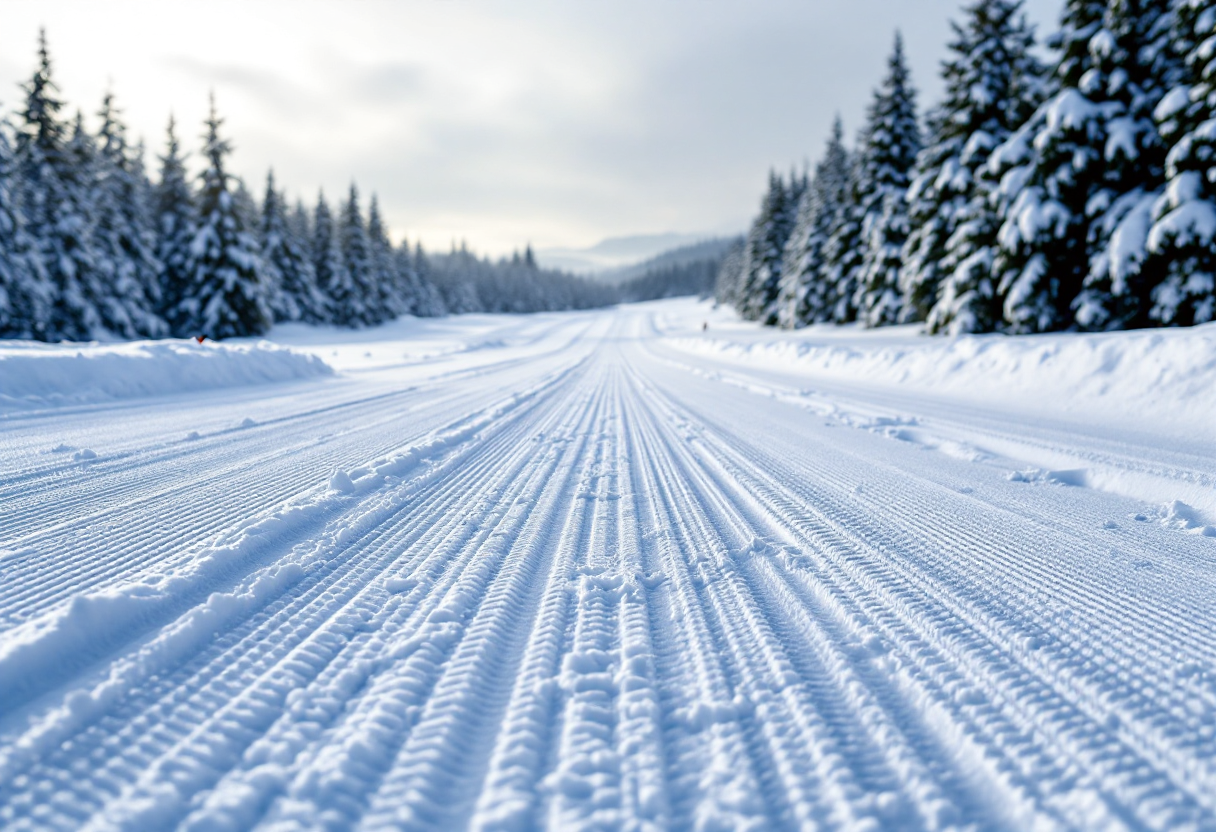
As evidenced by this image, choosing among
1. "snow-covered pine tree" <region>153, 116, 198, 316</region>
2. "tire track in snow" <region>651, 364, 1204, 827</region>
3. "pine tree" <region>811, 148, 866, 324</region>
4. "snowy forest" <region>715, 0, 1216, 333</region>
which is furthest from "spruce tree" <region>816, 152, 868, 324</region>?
"snow-covered pine tree" <region>153, 116, 198, 316</region>

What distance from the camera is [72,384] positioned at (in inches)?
309

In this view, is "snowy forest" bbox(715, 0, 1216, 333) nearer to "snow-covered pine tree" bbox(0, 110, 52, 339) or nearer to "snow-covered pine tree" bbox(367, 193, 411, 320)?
"snow-covered pine tree" bbox(0, 110, 52, 339)

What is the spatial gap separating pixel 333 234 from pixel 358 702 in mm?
47131

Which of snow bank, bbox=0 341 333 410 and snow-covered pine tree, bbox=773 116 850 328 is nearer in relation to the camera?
snow bank, bbox=0 341 333 410

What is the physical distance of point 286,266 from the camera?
125ft

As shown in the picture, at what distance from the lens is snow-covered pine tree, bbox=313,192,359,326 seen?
41.8m

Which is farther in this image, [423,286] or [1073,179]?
[423,286]

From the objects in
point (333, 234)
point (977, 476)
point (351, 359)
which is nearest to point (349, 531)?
point (977, 476)

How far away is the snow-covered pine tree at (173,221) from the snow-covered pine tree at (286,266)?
221 inches

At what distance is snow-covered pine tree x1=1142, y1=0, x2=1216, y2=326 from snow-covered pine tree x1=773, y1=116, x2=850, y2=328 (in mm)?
17952

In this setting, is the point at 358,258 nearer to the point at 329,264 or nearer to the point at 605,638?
the point at 329,264

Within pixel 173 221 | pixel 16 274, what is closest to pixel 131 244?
pixel 173 221

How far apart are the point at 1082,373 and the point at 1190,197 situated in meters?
6.35

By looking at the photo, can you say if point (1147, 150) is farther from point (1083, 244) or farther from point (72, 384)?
point (72, 384)
